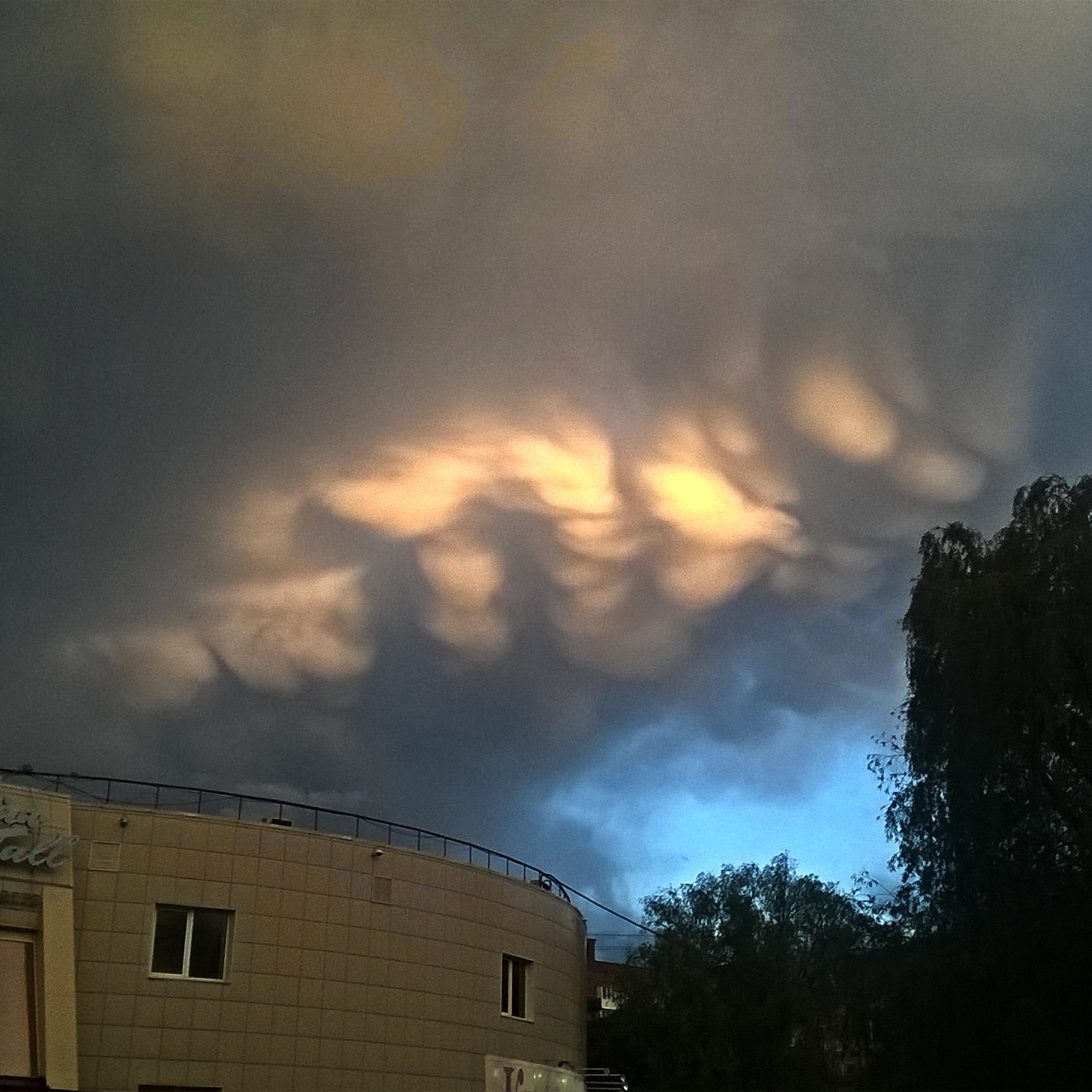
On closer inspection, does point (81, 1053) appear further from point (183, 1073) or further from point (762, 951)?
point (762, 951)

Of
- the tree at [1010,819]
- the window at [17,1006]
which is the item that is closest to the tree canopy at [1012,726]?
the tree at [1010,819]

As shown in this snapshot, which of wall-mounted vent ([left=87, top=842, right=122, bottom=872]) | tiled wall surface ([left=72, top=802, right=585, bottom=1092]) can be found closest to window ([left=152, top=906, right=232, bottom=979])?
tiled wall surface ([left=72, top=802, right=585, bottom=1092])

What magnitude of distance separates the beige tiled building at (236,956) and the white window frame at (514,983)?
20cm

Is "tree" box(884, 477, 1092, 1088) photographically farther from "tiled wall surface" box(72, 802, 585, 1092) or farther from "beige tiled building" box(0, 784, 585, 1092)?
"tiled wall surface" box(72, 802, 585, 1092)

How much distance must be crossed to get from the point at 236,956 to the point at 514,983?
8939 millimetres

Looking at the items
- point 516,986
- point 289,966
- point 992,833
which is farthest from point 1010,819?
point 289,966

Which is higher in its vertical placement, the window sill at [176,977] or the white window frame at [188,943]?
the white window frame at [188,943]

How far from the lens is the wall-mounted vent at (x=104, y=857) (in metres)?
24.7

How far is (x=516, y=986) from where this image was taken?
31.6m

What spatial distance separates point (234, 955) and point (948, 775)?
18.1 meters

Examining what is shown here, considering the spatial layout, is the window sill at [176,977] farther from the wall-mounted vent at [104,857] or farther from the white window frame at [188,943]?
the wall-mounted vent at [104,857]

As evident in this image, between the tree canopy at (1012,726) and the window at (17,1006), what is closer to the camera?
the window at (17,1006)

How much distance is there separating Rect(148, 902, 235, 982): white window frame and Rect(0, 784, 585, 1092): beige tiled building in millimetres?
38

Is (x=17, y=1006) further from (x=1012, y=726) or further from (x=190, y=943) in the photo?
(x=1012, y=726)
